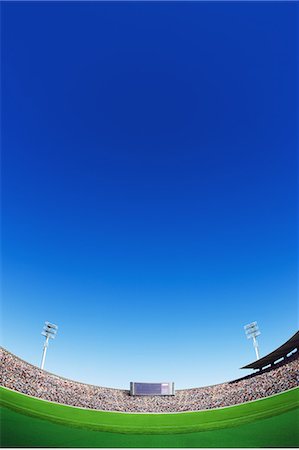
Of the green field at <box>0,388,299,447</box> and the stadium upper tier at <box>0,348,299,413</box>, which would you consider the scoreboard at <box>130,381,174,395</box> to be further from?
the green field at <box>0,388,299,447</box>

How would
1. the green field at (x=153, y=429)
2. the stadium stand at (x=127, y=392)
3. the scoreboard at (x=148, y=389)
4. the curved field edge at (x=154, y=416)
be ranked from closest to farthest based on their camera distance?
the green field at (x=153, y=429) < the curved field edge at (x=154, y=416) < the stadium stand at (x=127, y=392) < the scoreboard at (x=148, y=389)

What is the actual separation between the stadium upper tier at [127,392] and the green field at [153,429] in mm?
2849

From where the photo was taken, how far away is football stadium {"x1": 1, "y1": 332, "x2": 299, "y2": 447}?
554 inches

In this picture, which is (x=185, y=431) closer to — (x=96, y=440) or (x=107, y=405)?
(x=96, y=440)

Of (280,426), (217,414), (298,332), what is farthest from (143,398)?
(280,426)

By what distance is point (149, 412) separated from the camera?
95.5 ft

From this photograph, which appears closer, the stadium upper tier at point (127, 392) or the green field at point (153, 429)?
the green field at point (153, 429)

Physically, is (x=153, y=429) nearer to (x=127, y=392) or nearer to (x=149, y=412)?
(x=149, y=412)

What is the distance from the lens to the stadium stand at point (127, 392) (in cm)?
2583

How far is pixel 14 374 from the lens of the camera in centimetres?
2759

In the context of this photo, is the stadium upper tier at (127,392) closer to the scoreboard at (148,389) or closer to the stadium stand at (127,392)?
the stadium stand at (127,392)

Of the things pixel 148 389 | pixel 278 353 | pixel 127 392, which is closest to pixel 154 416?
pixel 148 389

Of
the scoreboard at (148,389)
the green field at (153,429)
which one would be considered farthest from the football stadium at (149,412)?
the scoreboard at (148,389)

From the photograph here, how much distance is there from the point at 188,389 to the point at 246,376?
801cm
